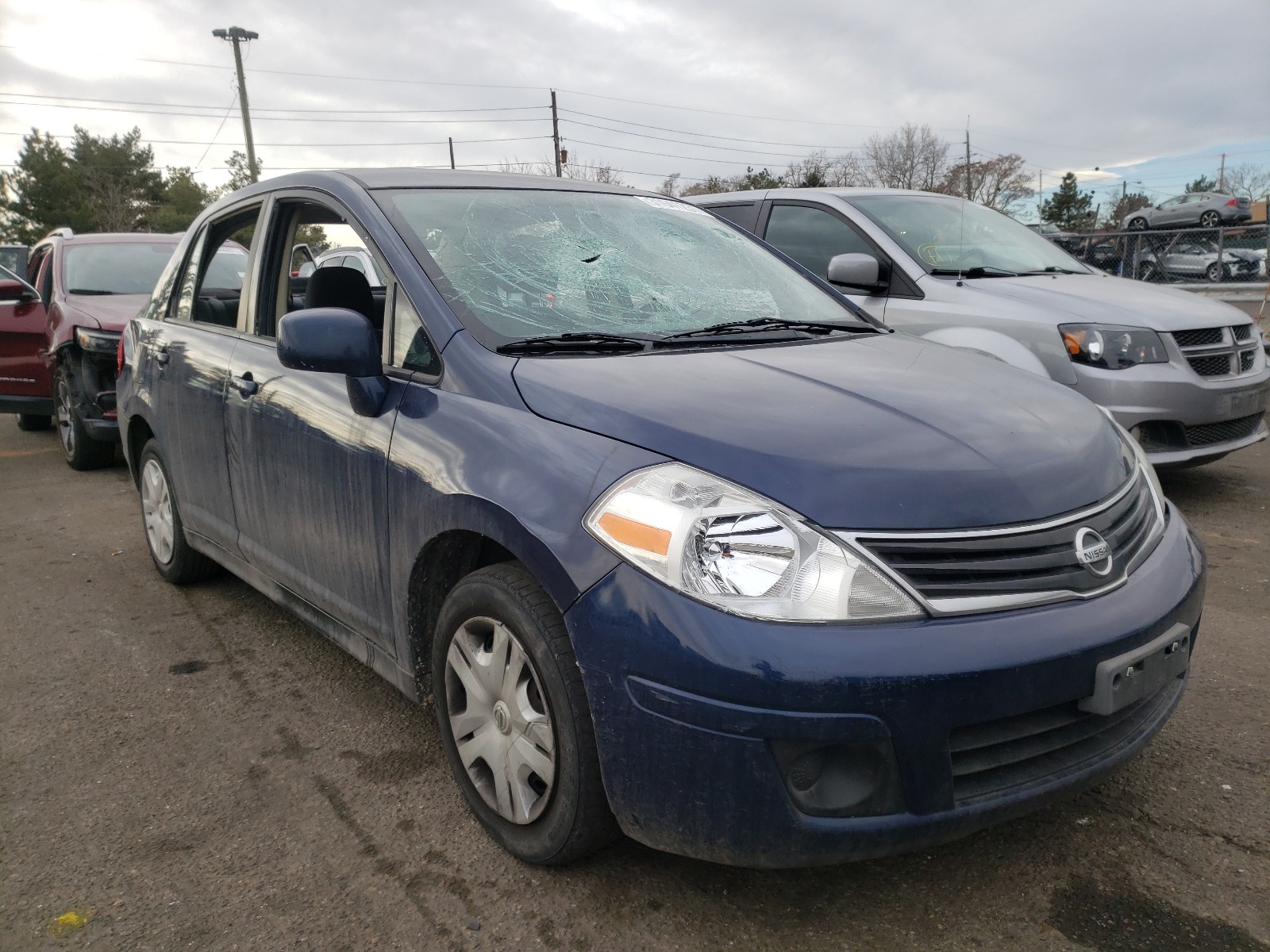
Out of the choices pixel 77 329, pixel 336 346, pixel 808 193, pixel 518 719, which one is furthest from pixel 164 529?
pixel 808 193

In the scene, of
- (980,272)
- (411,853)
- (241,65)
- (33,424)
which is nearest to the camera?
(411,853)

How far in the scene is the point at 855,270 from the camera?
199 inches

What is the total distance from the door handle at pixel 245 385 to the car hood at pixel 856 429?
1341 millimetres

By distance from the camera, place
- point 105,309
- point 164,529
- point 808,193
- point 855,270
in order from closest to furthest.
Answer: point 164,529
point 855,270
point 808,193
point 105,309

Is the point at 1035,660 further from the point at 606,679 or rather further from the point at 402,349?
the point at 402,349

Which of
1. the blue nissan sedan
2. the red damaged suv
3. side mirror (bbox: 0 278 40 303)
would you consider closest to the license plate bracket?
the blue nissan sedan

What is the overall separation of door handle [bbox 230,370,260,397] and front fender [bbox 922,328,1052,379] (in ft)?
11.2

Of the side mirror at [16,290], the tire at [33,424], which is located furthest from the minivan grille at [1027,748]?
the tire at [33,424]

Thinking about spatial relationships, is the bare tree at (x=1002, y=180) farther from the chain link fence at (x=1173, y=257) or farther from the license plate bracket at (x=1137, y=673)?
the license plate bracket at (x=1137, y=673)

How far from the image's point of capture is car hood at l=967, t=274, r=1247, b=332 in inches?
208

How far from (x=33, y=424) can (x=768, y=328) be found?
365 inches

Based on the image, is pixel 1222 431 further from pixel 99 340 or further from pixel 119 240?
pixel 119 240

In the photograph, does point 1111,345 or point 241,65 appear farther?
point 241,65

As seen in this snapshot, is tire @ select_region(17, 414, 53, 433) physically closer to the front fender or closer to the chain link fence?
the front fender
